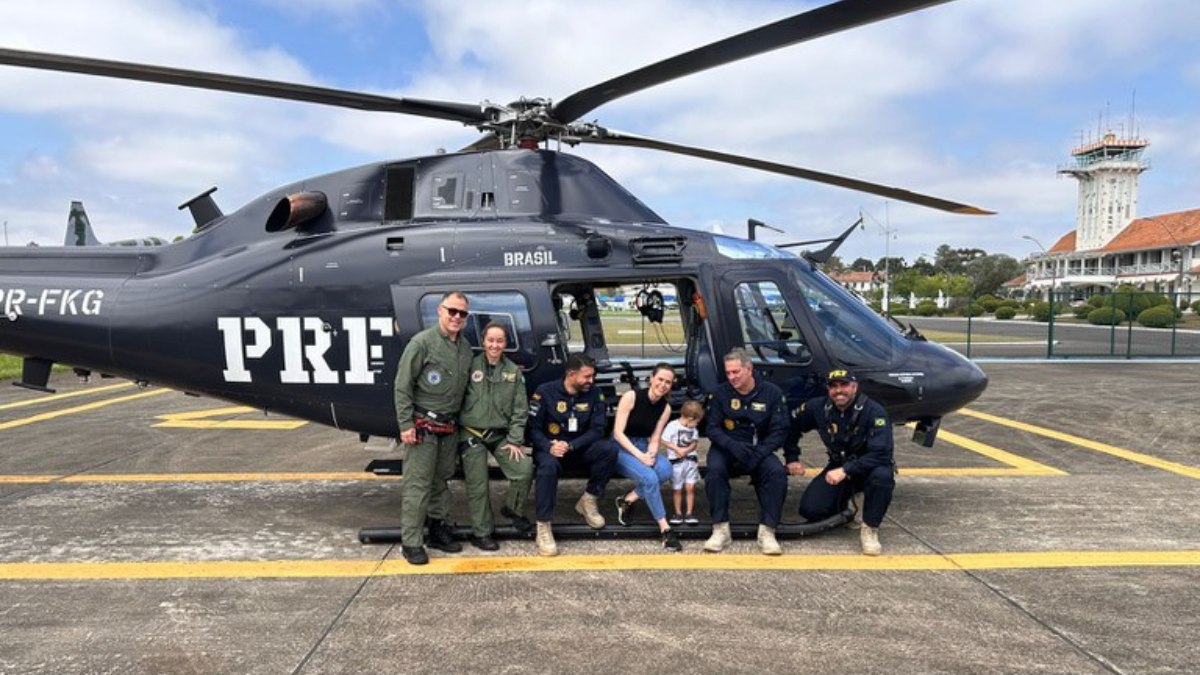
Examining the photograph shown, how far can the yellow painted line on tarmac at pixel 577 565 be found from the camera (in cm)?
494

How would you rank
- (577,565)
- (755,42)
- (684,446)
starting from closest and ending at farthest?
(755,42)
(577,565)
(684,446)

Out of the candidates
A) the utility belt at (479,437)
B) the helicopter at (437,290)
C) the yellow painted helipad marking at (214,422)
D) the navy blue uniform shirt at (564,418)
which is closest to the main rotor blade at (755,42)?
the helicopter at (437,290)

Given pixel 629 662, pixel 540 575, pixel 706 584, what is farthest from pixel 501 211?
pixel 629 662

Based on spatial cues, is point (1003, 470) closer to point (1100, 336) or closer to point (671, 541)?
point (671, 541)

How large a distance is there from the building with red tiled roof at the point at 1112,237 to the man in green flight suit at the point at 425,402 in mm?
90652

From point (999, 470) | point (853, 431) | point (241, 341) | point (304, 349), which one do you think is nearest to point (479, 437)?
point (304, 349)

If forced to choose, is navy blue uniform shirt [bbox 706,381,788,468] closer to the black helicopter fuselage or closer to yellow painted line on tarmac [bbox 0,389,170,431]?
the black helicopter fuselage

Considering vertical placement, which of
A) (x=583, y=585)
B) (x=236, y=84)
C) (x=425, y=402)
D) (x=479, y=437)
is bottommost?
(x=583, y=585)

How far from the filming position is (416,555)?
201 inches

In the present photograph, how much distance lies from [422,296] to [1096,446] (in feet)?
27.7

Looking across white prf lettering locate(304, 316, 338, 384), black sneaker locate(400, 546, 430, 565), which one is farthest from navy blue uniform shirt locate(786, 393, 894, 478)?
white prf lettering locate(304, 316, 338, 384)

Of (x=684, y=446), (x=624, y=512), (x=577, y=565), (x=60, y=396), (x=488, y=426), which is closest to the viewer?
(x=577, y=565)

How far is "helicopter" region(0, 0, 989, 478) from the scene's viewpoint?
590 centimetres

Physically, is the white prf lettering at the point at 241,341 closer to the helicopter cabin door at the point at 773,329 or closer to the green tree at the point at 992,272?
the helicopter cabin door at the point at 773,329
